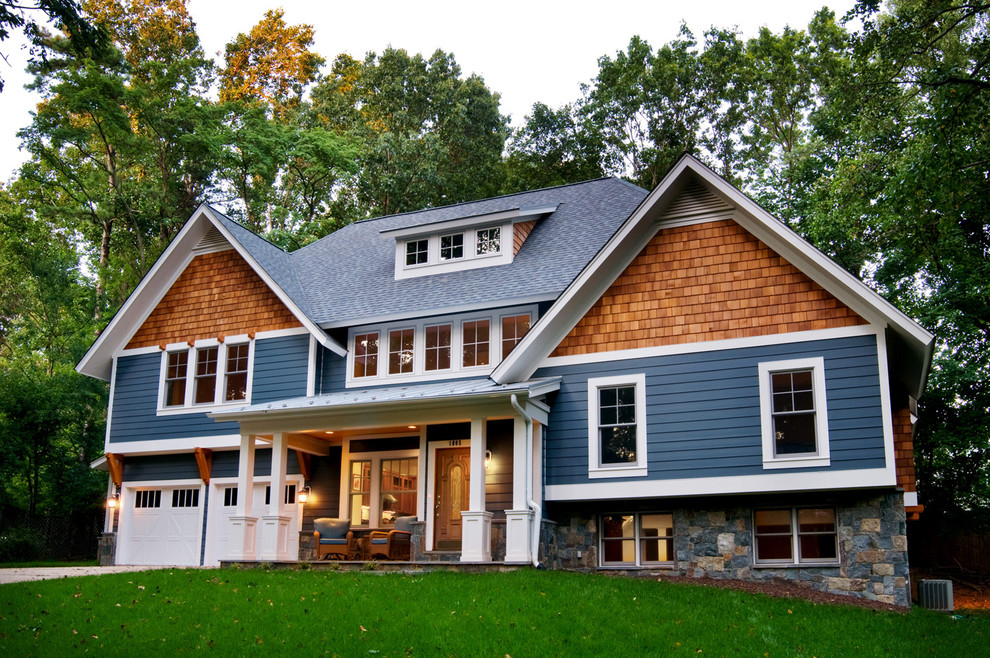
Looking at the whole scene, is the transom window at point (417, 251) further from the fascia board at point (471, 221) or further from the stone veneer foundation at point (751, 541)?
the stone veneer foundation at point (751, 541)

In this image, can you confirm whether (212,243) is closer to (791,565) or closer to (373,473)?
(373,473)

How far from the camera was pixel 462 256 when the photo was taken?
770 inches

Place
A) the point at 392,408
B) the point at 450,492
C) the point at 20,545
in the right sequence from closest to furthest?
the point at 392,408 → the point at 450,492 → the point at 20,545

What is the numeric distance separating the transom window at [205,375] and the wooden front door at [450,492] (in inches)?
184

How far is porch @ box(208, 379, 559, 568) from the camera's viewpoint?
Result: 14695 mm

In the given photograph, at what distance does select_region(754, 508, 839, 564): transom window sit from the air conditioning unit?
212cm

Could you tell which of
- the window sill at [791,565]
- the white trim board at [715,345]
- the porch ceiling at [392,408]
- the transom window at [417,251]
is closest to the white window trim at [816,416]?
the white trim board at [715,345]

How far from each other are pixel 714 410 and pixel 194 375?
11.2 meters

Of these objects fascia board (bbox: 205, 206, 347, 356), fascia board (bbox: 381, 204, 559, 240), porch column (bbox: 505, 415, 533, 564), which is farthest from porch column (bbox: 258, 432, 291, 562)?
fascia board (bbox: 381, 204, 559, 240)

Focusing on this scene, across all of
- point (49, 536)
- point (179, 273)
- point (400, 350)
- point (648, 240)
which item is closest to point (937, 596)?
point (648, 240)

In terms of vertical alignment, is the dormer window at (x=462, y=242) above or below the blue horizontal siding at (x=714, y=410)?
above

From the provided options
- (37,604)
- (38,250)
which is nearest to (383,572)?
(37,604)

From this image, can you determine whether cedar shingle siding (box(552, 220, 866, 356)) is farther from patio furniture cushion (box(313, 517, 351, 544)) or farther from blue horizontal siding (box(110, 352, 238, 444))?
blue horizontal siding (box(110, 352, 238, 444))

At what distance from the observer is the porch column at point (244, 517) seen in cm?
1634
